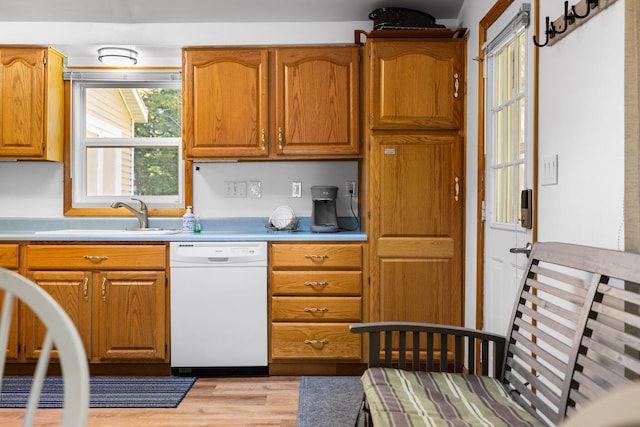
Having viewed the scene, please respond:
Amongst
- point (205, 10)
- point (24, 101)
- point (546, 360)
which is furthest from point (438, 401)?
point (24, 101)

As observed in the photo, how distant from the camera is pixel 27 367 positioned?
10.4 ft

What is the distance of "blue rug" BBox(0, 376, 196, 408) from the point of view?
106 inches

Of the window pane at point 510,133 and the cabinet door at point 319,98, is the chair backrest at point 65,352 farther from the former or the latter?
the cabinet door at point 319,98

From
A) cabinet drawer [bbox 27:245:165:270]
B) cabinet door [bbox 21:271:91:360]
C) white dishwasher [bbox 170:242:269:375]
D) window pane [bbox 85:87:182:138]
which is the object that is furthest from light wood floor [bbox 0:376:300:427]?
window pane [bbox 85:87:182:138]

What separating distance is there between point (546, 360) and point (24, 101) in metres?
3.29

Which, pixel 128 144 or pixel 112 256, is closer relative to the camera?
pixel 112 256

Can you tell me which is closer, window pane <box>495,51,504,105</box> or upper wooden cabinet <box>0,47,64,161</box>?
window pane <box>495,51,504,105</box>

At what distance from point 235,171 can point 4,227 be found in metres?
1.65

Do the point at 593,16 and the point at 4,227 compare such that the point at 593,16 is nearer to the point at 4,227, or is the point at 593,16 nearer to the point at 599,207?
the point at 599,207

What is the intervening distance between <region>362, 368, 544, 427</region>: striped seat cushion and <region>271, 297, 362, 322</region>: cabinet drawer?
1.26 m

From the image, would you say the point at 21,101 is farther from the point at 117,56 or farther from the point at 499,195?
the point at 499,195

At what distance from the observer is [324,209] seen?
3.39 metres

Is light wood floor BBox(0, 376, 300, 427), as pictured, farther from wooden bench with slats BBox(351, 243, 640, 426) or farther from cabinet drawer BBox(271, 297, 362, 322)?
wooden bench with slats BBox(351, 243, 640, 426)

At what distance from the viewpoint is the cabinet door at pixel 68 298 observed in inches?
121
